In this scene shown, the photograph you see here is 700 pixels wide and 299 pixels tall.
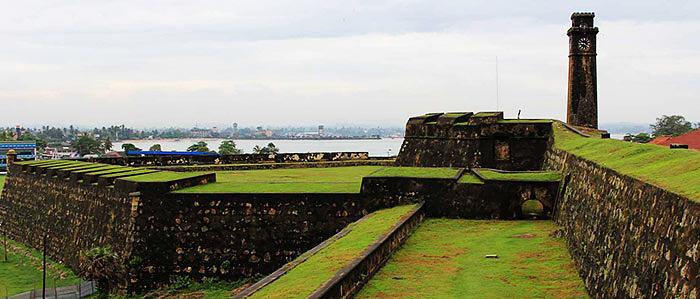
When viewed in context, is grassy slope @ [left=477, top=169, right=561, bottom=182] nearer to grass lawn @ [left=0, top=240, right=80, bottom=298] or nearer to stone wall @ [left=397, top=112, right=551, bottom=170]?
stone wall @ [left=397, top=112, right=551, bottom=170]

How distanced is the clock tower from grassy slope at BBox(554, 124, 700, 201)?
354 inches

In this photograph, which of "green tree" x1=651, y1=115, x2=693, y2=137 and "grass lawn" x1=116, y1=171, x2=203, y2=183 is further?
"green tree" x1=651, y1=115, x2=693, y2=137

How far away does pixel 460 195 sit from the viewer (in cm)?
1516

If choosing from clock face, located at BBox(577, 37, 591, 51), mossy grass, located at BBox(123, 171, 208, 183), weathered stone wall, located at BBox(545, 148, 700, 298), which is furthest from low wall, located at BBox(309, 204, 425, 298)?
clock face, located at BBox(577, 37, 591, 51)

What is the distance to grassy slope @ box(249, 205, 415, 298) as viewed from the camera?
912 cm

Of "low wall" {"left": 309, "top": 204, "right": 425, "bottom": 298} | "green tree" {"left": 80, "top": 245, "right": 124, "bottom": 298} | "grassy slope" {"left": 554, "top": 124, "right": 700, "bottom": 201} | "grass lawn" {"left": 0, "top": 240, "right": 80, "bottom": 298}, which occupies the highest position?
"grassy slope" {"left": 554, "top": 124, "right": 700, "bottom": 201}

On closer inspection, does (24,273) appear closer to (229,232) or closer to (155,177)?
(155,177)

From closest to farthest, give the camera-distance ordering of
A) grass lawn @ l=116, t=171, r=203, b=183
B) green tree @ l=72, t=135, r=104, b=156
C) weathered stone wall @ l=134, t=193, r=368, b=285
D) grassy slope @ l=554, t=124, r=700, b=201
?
1. grassy slope @ l=554, t=124, r=700, b=201
2. weathered stone wall @ l=134, t=193, r=368, b=285
3. grass lawn @ l=116, t=171, r=203, b=183
4. green tree @ l=72, t=135, r=104, b=156

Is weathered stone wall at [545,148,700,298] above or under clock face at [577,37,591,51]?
under

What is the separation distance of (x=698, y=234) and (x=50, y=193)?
68.0 feet

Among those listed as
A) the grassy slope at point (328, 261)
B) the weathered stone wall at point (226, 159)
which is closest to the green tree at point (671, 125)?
the weathered stone wall at point (226, 159)

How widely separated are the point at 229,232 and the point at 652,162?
10.00 m

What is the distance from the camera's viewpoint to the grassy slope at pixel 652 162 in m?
6.87

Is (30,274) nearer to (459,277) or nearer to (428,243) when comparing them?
(428,243)
